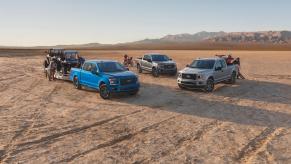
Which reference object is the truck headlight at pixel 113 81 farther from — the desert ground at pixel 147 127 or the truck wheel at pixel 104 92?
the desert ground at pixel 147 127

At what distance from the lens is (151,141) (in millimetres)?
9578

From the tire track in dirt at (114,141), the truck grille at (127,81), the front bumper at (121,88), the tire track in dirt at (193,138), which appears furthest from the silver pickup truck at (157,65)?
the tire track in dirt at (114,141)

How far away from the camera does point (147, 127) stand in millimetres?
11062

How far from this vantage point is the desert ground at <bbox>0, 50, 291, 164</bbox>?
8477mm

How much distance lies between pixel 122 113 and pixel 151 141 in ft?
12.1

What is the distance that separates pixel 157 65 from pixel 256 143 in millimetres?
16187

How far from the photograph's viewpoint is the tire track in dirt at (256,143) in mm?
8320

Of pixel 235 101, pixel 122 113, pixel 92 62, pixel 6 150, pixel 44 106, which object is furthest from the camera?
pixel 92 62

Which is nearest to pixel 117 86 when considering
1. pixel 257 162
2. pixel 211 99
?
pixel 211 99

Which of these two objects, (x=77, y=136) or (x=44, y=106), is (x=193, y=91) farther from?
(x=77, y=136)

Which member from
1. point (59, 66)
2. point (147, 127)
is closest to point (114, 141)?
point (147, 127)

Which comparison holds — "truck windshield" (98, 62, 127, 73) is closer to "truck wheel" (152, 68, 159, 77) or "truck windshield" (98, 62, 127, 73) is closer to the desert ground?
the desert ground

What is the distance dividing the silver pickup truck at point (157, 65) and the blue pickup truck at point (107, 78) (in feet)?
25.8

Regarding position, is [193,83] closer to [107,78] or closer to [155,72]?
[107,78]
